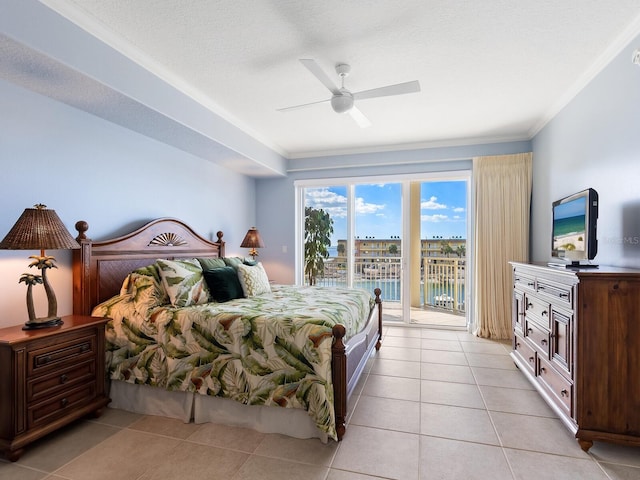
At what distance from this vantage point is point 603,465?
6.20 ft

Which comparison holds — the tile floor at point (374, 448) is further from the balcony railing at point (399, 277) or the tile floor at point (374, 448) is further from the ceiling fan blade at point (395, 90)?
the balcony railing at point (399, 277)

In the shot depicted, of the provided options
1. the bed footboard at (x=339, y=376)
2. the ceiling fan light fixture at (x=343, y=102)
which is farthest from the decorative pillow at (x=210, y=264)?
the ceiling fan light fixture at (x=343, y=102)

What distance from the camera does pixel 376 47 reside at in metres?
2.45

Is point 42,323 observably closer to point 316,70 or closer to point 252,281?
point 252,281

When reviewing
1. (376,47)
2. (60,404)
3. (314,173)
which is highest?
(376,47)

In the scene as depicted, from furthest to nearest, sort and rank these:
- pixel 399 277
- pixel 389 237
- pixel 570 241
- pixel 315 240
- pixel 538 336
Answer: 1. pixel 315 240
2. pixel 399 277
3. pixel 389 237
4. pixel 538 336
5. pixel 570 241

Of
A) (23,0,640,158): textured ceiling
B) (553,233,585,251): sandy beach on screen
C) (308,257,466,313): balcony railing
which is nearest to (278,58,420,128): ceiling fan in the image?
(23,0,640,158): textured ceiling

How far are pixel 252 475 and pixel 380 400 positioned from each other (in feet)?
4.00

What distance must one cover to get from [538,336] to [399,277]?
2617mm

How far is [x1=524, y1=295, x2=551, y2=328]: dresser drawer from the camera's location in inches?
100

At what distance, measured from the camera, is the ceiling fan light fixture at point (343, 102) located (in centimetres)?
265

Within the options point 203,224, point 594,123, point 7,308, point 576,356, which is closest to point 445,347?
point 576,356

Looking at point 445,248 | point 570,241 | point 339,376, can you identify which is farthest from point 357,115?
point 445,248

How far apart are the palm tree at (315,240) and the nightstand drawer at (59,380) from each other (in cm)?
350
